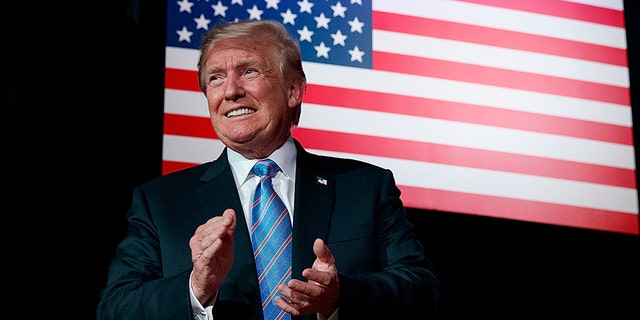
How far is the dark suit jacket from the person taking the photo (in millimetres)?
1905

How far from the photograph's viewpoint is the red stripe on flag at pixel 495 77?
328 cm

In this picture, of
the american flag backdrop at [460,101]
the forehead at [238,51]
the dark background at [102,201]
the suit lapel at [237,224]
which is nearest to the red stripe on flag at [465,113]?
the american flag backdrop at [460,101]

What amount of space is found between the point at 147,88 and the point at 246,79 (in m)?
0.81

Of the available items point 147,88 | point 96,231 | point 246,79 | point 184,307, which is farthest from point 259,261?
point 147,88

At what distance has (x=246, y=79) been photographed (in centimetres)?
228

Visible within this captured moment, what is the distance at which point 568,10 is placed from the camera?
3520 millimetres

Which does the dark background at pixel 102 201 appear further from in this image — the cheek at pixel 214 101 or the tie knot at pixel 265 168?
the tie knot at pixel 265 168

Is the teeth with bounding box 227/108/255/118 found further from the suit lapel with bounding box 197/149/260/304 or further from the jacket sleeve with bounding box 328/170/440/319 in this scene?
the jacket sleeve with bounding box 328/170/440/319

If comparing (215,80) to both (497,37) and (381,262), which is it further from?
(497,37)

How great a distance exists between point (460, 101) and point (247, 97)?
1.24 m

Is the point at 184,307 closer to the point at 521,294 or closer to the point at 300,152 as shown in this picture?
the point at 300,152

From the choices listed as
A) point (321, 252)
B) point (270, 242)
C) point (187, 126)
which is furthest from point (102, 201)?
point (321, 252)

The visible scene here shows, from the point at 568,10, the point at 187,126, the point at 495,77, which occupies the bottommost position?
the point at 187,126

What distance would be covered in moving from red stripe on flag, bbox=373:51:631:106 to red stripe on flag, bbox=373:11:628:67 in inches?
3.9
